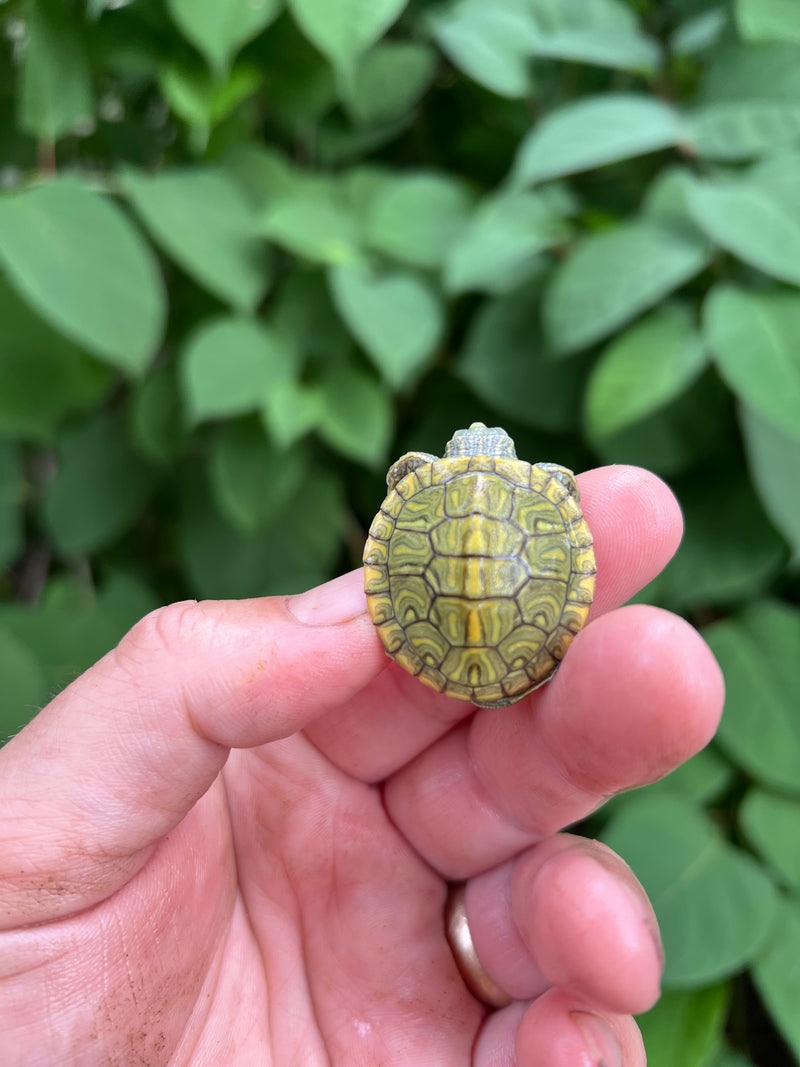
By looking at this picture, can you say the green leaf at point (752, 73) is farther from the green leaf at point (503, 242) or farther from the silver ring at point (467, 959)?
the silver ring at point (467, 959)

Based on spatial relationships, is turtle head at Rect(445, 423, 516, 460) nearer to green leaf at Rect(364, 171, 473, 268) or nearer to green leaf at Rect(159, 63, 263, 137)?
green leaf at Rect(364, 171, 473, 268)

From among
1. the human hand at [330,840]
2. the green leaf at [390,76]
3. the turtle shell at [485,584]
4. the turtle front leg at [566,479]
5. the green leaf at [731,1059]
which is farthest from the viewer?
the green leaf at [390,76]

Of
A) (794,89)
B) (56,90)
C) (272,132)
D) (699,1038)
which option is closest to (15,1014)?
(699,1038)

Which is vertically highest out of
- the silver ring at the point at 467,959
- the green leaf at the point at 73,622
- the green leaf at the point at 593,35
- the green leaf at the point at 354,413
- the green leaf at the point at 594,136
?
the green leaf at the point at 593,35

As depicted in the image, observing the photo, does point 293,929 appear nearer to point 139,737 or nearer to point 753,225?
point 139,737

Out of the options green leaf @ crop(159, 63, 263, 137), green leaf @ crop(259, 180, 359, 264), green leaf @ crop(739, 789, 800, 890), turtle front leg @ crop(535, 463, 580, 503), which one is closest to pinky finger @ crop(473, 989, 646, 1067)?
green leaf @ crop(739, 789, 800, 890)

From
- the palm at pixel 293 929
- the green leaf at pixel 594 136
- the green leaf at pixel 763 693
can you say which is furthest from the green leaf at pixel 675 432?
the palm at pixel 293 929

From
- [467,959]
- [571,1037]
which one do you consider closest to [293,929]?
[467,959]
